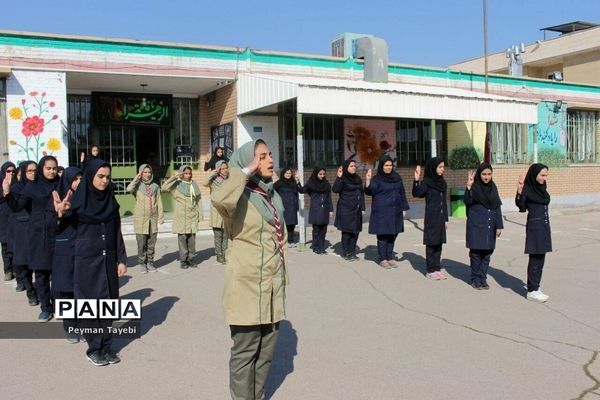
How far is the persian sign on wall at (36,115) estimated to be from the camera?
11953 millimetres

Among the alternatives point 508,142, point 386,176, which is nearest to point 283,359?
point 386,176

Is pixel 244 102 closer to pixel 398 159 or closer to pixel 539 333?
pixel 398 159

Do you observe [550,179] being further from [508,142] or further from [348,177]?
[348,177]

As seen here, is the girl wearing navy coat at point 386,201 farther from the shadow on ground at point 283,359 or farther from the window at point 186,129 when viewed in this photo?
the window at point 186,129

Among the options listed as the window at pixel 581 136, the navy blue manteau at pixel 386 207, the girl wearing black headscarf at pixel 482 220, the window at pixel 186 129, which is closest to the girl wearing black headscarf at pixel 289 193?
the navy blue manteau at pixel 386 207

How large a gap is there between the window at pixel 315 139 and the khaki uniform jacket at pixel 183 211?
593cm

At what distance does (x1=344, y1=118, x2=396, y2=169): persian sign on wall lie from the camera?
1578cm

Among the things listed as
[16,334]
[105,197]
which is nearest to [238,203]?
[105,197]

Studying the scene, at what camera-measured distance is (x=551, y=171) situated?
64.0 feet

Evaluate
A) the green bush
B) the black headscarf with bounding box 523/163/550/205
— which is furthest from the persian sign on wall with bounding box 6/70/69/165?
the green bush

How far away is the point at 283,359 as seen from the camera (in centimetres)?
478

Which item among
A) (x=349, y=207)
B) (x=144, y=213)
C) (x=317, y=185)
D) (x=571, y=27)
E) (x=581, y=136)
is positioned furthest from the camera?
(x=571, y=27)

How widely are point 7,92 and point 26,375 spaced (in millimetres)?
9200

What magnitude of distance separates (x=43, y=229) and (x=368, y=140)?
1135 centimetres
